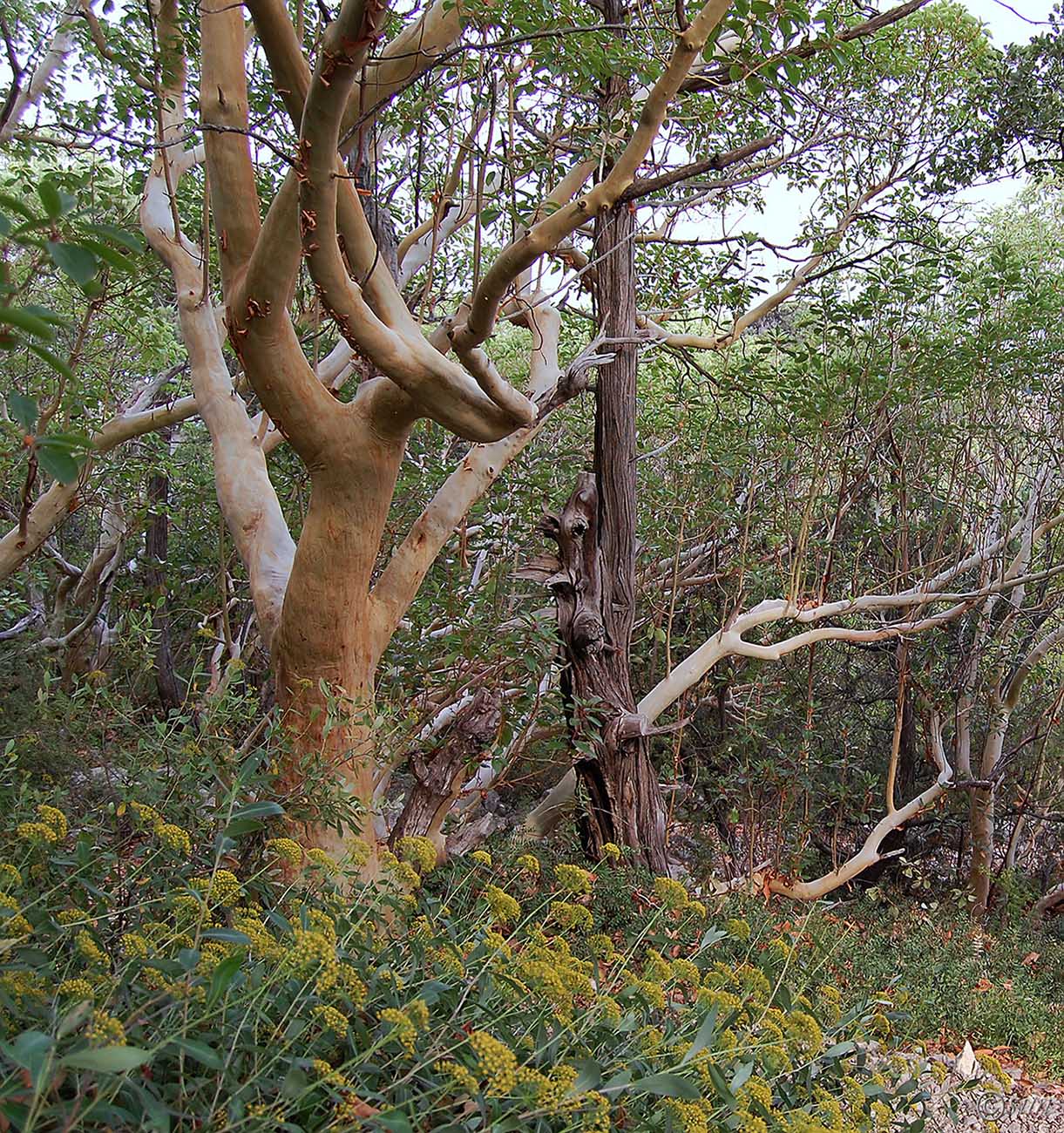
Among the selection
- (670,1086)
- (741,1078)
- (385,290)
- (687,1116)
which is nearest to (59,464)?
(670,1086)

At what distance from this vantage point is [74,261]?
42.9 inches

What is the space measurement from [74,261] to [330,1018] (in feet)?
3.82

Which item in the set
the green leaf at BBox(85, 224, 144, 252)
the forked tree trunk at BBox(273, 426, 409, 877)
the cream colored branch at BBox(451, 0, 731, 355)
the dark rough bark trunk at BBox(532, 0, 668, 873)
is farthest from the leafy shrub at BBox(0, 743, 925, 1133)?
the dark rough bark trunk at BBox(532, 0, 668, 873)

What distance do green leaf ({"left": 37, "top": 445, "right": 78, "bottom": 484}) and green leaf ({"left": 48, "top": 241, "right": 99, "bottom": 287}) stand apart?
0.65ft

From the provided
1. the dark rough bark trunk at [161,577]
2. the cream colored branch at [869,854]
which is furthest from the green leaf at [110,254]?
the cream colored branch at [869,854]

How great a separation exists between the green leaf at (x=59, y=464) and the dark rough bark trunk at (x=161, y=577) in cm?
562

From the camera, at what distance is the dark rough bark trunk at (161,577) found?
261 inches

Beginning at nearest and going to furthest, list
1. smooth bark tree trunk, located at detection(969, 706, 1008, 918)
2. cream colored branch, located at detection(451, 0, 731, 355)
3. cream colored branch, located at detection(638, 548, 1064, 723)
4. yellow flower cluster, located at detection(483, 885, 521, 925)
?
1. yellow flower cluster, located at detection(483, 885, 521, 925)
2. cream colored branch, located at detection(451, 0, 731, 355)
3. cream colored branch, located at detection(638, 548, 1064, 723)
4. smooth bark tree trunk, located at detection(969, 706, 1008, 918)

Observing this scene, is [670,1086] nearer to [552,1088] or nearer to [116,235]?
[552,1088]

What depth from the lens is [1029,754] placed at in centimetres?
858

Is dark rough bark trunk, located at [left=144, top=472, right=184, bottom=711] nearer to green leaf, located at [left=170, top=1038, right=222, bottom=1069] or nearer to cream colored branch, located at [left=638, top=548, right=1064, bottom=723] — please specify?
cream colored branch, located at [left=638, top=548, right=1064, bottom=723]

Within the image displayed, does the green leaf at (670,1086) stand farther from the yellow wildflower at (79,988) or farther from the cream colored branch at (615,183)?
the cream colored branch at (615,183)

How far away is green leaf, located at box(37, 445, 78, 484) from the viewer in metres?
1.10

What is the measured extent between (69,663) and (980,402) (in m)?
6.66
